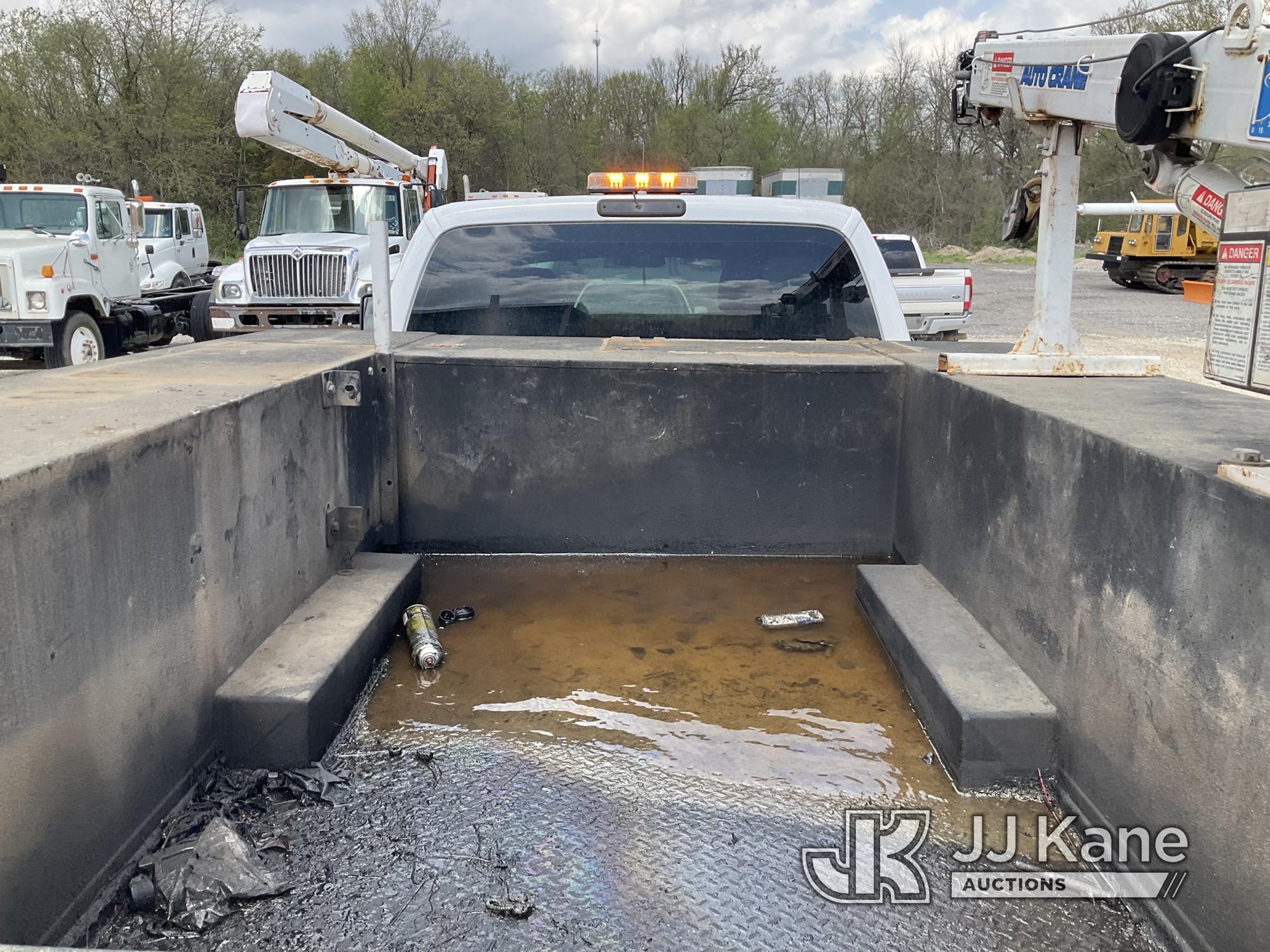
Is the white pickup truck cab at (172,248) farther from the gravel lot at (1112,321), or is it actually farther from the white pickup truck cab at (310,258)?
the white pickup truck cab at (310,258)

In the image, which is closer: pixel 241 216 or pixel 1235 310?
pixel 1235 310

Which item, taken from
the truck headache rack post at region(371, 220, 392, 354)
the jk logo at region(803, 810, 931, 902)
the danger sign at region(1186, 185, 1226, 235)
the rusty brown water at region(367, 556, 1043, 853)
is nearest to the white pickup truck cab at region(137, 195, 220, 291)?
the truck headache rack post at region(371, 220, 392, 354)

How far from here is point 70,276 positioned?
44.9 ft

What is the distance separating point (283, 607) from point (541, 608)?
0.92m

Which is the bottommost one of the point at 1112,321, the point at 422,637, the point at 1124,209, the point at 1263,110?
the point at 422,637

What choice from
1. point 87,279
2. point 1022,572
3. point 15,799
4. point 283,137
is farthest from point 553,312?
point 87,279

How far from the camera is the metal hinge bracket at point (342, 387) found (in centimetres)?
368

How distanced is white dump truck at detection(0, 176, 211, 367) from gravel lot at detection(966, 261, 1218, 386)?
12.1 meters

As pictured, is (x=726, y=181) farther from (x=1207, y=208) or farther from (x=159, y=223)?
(x=159, y=223)

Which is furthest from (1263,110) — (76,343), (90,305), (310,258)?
(90,305)

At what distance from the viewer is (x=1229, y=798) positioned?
1962 mm

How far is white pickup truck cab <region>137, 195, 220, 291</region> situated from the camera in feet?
65.3

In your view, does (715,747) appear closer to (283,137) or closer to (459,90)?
(283,137)

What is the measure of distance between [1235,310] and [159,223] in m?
22.5
